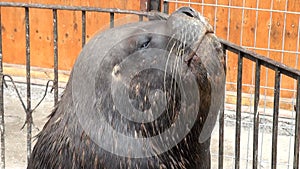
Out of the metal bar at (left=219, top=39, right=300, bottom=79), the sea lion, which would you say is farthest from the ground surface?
the sea lion

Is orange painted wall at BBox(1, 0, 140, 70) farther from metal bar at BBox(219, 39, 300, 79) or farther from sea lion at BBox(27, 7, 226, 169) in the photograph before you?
sea lion at BBox(27, 7, 226, 169)

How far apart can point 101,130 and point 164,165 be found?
10.5 inches

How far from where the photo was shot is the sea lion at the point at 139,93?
238 centimetres

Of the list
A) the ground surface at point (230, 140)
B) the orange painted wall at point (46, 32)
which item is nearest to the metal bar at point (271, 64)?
the ground surface at point (230, 140)

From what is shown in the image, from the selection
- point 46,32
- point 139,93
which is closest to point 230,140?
point 46,32

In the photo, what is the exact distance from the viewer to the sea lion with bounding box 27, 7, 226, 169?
2.38 metres

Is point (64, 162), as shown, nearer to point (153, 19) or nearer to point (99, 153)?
point (99, 153)

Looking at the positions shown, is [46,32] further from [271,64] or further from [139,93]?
[139,93]

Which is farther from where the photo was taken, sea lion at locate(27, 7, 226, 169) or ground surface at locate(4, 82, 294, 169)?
ground surface at locate(4, 82, 294, 169)

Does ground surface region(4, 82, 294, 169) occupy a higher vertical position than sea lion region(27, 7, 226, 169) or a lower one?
lower

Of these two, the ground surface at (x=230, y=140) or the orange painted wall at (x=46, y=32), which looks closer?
the ground surface at (x=230, y=140)

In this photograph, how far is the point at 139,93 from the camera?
2.36 meters

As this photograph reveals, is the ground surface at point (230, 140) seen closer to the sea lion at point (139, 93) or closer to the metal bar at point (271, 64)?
the metal bar at point (271, 64)

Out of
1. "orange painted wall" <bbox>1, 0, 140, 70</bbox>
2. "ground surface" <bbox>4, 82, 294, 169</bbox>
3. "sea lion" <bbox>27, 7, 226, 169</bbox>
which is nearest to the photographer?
"sea lion" <bbox>27, 7, 226, 169</bbox>
